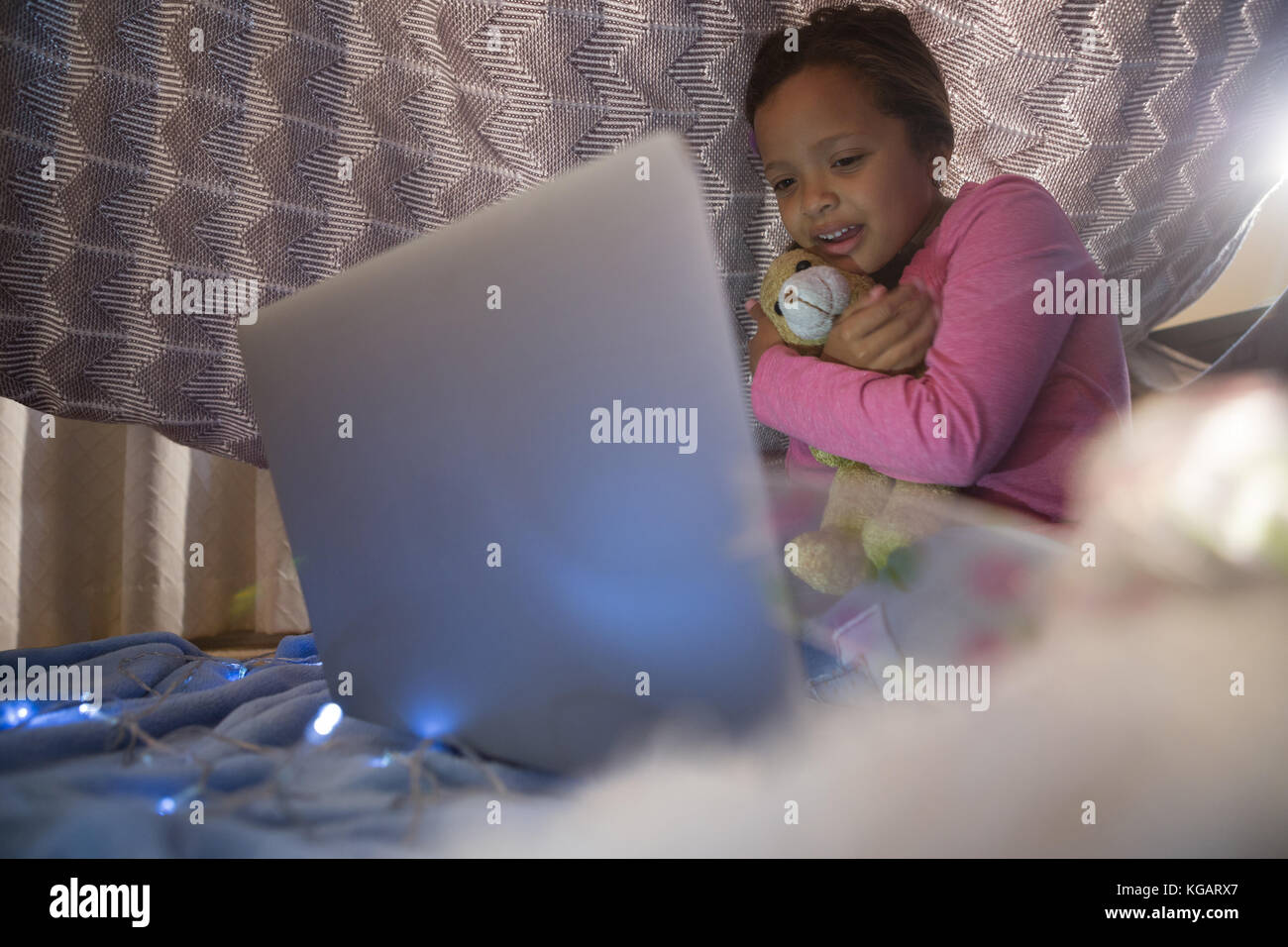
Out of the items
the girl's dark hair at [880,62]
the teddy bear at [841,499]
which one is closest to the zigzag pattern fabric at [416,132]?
the girl's dark hair at [880,62]

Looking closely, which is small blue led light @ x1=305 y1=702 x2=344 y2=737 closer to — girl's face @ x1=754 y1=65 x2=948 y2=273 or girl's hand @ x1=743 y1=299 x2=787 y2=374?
girl's hand @ x1=743 y1=299 x2=787 y2=374

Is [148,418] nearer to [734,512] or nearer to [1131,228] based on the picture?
→ [734,512]

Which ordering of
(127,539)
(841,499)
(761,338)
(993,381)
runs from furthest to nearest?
1. (127,539)
2. (761,338)
3. (841,499)
4. (993,381)

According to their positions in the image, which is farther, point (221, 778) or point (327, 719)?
point (327, 719)

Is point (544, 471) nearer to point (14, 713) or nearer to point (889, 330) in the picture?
point (889, 330)

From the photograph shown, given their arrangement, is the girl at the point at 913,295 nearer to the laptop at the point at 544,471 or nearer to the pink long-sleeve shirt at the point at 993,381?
the pink long-sleeve shirt at the point at 993,381

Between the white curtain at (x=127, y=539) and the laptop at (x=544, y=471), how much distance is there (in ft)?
2.72

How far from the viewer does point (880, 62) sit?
83cm

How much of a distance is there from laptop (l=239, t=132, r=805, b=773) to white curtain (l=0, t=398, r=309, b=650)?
830mm

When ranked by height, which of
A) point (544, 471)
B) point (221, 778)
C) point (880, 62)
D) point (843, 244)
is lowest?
point (221, 778)

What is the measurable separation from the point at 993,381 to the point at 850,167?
0.28 metres

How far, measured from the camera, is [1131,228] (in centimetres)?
97

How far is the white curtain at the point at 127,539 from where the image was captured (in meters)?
1.40

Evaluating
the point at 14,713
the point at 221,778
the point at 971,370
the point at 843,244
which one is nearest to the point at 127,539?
the point at 14,713
